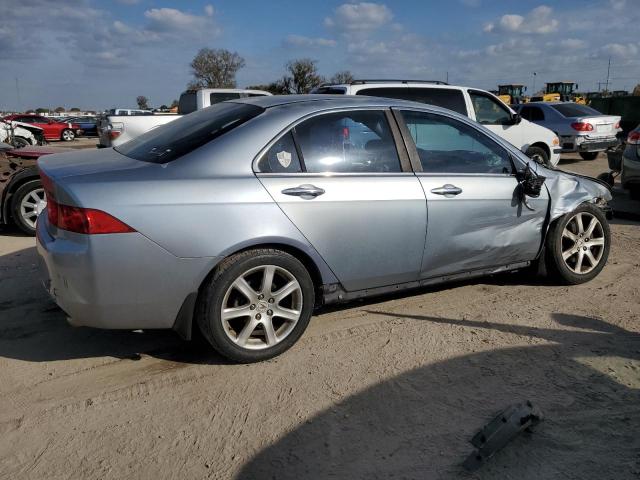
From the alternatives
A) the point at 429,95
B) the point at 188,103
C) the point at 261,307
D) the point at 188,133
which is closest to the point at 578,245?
the point at 261,307

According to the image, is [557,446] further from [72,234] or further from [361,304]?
[72,234]

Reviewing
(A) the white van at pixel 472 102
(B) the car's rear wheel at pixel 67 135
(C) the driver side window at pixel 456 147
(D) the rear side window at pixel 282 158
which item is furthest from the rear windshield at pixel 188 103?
(B) the car's rear wheel at pixel 67 135

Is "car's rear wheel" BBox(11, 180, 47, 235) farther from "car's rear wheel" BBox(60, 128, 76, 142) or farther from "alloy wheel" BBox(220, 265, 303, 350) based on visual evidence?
"car's rear wheel" BBox(60, 128, 76, 142)

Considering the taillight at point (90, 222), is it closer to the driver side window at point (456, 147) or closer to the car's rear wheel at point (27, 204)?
the driver side window at point (456, 147)

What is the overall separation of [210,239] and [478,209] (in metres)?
2.06

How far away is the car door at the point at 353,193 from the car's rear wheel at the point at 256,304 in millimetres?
271

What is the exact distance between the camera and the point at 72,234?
2.98 m

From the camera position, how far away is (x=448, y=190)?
3971 millimetres

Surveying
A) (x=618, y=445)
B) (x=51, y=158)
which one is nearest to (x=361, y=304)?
(x=618, y=445)

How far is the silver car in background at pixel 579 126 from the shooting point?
48.0ft

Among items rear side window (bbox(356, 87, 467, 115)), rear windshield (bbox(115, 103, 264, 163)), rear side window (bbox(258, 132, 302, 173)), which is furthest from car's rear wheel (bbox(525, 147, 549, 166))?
rear side window (bbox(258, 132, 302, 173))

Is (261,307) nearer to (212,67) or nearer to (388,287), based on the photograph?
(388,287)

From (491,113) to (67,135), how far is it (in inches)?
1122

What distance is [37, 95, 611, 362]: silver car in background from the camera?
3.03 m
